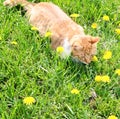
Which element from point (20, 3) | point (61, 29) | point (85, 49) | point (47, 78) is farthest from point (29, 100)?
point (20, 3)

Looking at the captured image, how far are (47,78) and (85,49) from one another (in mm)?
461

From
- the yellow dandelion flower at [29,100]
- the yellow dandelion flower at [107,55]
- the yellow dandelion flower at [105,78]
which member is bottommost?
the yellow dandelion flower at [29,100]

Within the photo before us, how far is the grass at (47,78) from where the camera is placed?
3.09m

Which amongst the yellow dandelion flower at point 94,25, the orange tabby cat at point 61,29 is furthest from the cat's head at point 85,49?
the yellow dandelion flower at point 94,25

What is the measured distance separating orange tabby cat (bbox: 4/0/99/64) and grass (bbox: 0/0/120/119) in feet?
0.31

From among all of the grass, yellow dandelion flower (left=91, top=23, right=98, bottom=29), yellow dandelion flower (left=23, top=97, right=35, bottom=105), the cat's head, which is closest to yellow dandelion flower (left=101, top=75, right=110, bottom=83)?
the grass

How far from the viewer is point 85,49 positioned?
138 inches

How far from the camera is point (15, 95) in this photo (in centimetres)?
316

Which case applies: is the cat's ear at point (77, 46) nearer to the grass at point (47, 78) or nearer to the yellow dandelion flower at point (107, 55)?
the grass at point (47, 78)

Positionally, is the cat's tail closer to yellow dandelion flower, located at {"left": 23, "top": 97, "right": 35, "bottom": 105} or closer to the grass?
the grass

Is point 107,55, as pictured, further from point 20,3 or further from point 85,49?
point 20,3

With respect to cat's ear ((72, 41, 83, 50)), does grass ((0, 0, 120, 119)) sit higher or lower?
lower

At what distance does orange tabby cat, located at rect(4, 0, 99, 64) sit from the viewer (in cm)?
351

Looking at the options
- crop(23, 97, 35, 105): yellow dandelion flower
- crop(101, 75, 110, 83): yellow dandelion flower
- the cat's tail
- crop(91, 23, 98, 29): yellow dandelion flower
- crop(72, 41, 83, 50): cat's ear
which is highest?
the cat's tail
